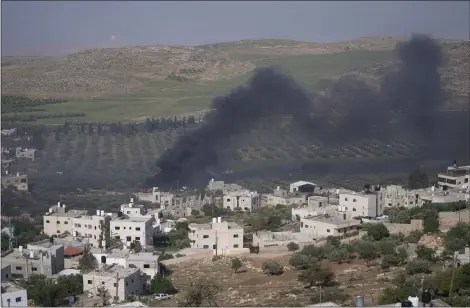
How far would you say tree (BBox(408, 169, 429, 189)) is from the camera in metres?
17.3

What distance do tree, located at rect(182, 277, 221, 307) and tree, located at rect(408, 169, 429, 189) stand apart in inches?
344

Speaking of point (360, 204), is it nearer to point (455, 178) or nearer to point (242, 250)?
point (242, 250)

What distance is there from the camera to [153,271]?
10.1 m

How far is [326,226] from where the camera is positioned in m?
12.2

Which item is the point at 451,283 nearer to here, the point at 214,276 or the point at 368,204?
the point at 214,276

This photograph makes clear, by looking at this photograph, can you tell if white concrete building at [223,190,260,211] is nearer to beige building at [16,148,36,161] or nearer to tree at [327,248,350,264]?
tree at [327,248,350,264]

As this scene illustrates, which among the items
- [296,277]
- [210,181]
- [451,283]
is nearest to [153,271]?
[296,277]

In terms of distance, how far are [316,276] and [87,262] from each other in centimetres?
291

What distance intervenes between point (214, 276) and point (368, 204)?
13.4 ft

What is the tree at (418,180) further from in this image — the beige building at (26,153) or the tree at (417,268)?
the beige building at (26,153)

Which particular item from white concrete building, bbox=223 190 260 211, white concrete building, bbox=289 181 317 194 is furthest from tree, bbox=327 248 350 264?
white concrete building, bbox=289 181 317 194

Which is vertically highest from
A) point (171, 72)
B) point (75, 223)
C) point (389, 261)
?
point (171, 72)

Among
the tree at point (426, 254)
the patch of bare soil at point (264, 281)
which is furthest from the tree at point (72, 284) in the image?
the tree at point (426, 254)

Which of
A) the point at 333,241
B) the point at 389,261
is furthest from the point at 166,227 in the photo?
the point at 389,261
